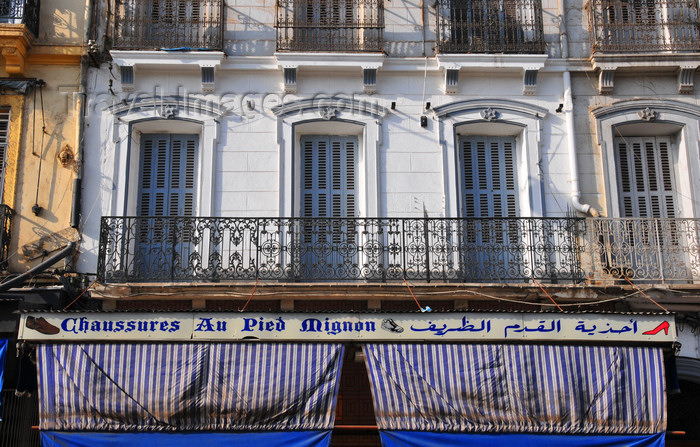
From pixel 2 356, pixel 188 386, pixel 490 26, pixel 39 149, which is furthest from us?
pixel 490 26

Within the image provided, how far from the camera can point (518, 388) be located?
901cm

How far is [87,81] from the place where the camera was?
1161 cm

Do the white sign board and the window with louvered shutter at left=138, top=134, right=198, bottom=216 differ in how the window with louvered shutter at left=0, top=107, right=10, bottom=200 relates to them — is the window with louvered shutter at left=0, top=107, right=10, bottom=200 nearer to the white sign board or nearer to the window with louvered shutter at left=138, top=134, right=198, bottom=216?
the window with louvered shutter at left=138, top=134, right=198, bottom=216

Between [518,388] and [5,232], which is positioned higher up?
[5,232]

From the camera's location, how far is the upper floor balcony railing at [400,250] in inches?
418

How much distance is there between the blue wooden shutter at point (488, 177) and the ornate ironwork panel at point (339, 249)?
65 centimetres

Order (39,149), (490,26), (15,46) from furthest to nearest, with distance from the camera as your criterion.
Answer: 1. (490,26)
2. (39,149)
3. (15,46)

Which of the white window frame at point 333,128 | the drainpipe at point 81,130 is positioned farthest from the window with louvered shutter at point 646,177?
the drainpipe at point 81,130

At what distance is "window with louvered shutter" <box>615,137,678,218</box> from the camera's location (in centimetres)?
1174

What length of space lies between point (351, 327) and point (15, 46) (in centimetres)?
655

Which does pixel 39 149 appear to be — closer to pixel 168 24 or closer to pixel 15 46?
pixel 15 46

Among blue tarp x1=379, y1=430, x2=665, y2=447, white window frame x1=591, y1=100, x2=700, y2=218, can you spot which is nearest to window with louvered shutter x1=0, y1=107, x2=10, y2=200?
blue tarp x1=379, y1=430, x2=665, y2=447

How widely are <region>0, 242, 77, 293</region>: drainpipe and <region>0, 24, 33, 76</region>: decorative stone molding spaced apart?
2894mm

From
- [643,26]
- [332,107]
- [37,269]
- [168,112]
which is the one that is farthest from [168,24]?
[643,26]
